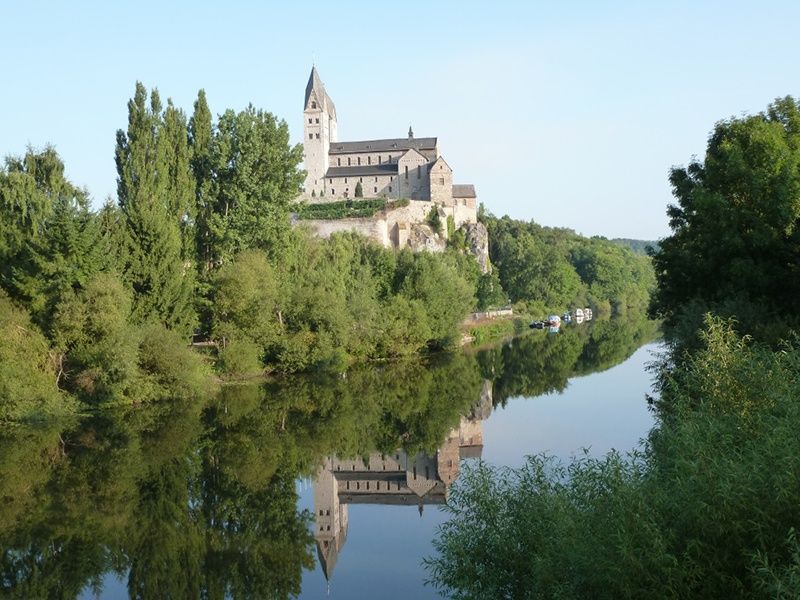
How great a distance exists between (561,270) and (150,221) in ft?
214

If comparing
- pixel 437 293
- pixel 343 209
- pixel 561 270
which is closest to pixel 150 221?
pixel 437 293

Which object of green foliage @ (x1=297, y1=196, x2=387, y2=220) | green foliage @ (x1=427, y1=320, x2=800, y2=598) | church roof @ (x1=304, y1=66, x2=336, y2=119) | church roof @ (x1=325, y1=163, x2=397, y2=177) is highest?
church roof @ (x1=304, y1=66, x2=336, y2=119)

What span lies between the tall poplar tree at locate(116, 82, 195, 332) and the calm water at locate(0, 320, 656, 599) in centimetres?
396

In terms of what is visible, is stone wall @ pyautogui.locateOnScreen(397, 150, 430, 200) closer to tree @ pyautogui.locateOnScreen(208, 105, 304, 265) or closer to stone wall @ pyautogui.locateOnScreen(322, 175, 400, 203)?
stone wall @ pyautogui.locateOnScreen(322, 175, 400, 203)

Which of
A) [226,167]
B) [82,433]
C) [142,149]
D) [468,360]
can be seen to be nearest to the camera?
[82,433]

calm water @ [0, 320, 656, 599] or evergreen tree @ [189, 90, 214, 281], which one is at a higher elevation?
evergreen tree @ [189, 90, 214, 281]

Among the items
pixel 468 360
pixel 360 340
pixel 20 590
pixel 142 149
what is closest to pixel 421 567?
pixel 20 590

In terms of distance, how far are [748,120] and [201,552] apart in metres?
20.0

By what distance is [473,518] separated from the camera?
980 centimetres

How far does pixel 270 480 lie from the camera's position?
18.4 m

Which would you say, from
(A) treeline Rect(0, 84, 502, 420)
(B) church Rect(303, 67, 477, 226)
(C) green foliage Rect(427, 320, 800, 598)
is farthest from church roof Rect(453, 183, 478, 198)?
(C) green foliage Rect(427, 320, 800, 598)

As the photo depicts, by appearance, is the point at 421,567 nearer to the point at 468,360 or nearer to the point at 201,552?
the point at 201,552

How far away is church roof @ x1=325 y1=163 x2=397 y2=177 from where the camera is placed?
75.7 meters

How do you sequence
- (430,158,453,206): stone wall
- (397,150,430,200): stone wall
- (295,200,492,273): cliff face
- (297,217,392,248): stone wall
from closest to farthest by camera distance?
(297,217,392,248): stone wall
(295,200,492,273): cliff face
(430,158,453,206): stone wall
(397,150,430,200): stone wall
